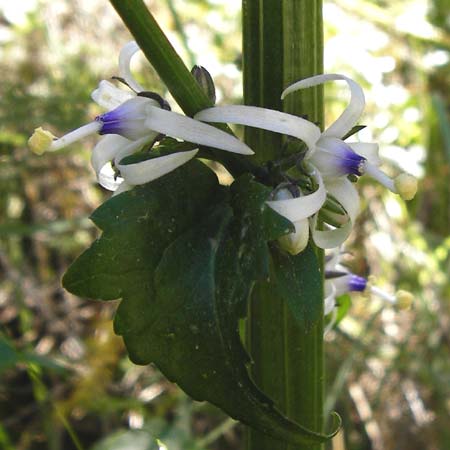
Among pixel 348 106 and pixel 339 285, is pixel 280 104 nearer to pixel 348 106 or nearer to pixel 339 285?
pixel 348 106

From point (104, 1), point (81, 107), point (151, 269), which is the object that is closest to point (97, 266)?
point (151, 269)

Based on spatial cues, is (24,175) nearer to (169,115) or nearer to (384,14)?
(384,14)

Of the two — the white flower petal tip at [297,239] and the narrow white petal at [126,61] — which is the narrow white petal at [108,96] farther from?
the white flower petal tip at [297,239]

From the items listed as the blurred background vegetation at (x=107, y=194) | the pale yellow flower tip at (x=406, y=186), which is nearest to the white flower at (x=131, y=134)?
the pale yellow flower tip at (x=406, y=186)

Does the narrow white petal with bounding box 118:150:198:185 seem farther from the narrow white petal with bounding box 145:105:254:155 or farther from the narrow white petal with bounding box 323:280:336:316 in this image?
the narrow white petal with bounding box 323:280:336:316

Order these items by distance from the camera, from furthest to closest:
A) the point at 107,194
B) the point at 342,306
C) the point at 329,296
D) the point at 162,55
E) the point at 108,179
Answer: the point at 107,194 → the point at 342,306 → the point at 329,296 → the point at 108,179 → the point at 162,55

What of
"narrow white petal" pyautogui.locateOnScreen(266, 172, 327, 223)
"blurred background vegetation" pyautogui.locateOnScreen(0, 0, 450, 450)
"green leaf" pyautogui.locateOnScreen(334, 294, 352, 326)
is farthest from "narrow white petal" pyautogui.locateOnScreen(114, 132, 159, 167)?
"blurred background vegetation" pyautogui.locateOnScreen(0, 0, 450, 450)

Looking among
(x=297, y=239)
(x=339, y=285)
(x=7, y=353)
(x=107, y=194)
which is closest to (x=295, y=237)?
(x=297, y=239)
